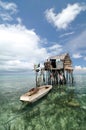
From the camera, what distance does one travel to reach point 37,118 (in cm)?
1714

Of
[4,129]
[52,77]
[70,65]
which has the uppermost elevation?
[70,65]

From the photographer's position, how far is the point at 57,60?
127 ft

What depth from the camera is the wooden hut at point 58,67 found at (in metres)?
38.2

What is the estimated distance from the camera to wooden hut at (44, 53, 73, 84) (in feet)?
125

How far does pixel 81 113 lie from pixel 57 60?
70.5ft

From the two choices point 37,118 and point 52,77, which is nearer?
point 37,118

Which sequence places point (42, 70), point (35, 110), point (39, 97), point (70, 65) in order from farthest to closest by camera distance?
point (70, 65) → point (42, 70) → point (39, 97) → point (35, 110)

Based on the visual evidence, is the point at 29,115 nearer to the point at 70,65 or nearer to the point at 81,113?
the point at 81,113

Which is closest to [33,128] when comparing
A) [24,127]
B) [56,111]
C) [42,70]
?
[24,127]

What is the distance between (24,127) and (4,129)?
1730 millimetres

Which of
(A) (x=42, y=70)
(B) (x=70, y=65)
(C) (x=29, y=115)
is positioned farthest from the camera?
(B) (x=70, y=65)

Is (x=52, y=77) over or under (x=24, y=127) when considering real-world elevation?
over

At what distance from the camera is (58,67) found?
38562 mm

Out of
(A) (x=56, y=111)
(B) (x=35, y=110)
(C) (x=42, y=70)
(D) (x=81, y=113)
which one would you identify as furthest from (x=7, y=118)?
(C) (x=42, y=70)
